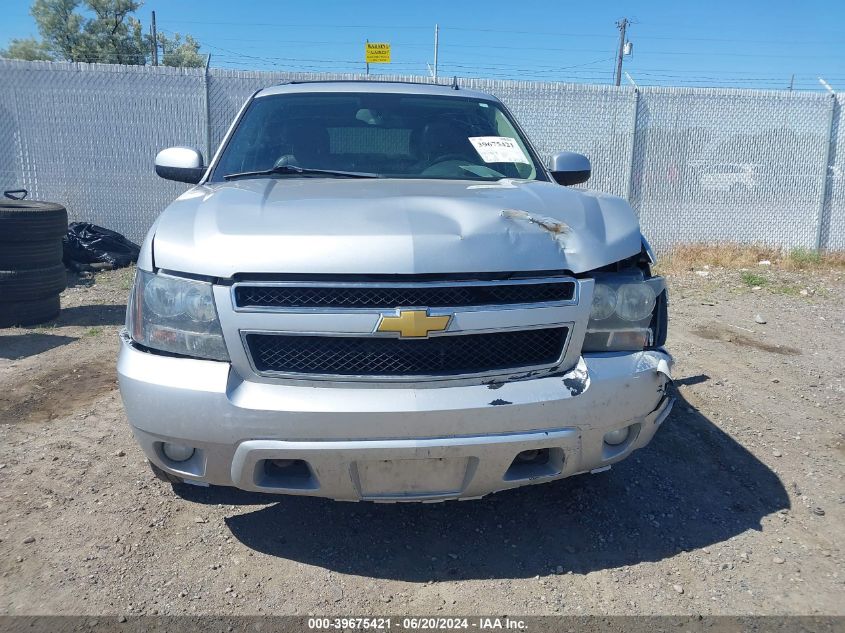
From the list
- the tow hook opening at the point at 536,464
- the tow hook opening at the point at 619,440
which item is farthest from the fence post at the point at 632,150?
the tow hook opening at the point at 536,464

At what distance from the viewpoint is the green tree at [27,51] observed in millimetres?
31925

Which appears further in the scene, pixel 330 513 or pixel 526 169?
pixel 526 169

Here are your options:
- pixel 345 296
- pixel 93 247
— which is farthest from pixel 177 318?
pixel 93 247

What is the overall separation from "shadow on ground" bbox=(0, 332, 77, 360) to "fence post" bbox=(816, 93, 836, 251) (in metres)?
10.5

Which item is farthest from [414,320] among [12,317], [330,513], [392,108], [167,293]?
[12,317]

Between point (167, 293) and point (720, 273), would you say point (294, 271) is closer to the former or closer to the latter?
point (167, 293)

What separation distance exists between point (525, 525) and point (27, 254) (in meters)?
5.05

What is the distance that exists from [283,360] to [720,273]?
8105 mm

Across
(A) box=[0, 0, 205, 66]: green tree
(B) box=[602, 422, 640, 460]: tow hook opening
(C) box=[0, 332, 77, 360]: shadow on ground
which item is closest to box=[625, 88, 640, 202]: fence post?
(C) box=[0, 332, 77, 360]: shadow on ground

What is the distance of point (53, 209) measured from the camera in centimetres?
600

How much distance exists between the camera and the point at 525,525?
2.86 meters

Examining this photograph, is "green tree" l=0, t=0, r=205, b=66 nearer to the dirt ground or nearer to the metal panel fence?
the metal panel fence

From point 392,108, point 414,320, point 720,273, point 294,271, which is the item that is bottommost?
point 720,273

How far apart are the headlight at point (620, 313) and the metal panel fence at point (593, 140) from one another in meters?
7.79
